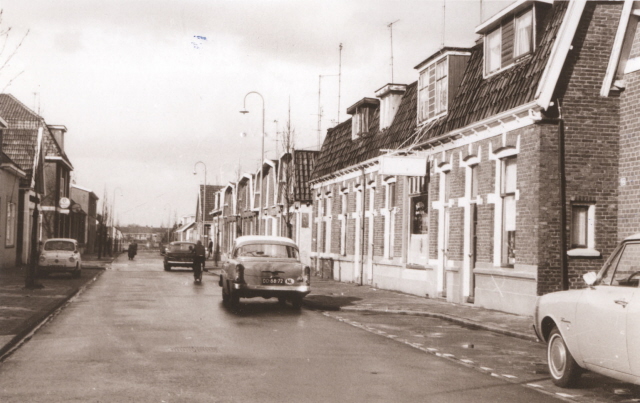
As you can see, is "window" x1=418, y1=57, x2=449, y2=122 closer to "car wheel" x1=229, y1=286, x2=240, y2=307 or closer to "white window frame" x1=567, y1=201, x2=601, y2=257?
"white window frame" x1=567, y1=201, x2=601, y2=257

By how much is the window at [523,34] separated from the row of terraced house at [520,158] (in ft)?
0.16

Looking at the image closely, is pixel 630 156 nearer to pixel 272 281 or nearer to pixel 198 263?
pixel 272 281

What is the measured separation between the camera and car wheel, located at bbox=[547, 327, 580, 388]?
8938 mm

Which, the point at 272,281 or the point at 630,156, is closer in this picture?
the point at 630,156

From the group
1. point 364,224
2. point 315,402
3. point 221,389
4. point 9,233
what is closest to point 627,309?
point 315,402

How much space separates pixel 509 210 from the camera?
18578 mm

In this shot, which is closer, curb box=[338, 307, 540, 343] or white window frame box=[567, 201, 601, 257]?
curb box=[338, 307, 540, 343]

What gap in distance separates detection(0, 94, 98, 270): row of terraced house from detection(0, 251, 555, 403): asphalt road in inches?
418

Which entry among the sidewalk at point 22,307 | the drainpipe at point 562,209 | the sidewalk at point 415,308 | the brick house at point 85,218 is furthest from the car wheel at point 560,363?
the brick house at point 85,218

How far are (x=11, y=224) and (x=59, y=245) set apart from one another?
746 cm

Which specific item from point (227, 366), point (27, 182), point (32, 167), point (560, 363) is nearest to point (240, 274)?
point (227, 366)

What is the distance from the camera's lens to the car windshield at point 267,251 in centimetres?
2038

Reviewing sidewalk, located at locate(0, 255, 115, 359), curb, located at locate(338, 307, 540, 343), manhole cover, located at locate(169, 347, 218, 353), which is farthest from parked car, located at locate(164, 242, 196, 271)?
manhole cover, located at locate(169, 347, 218, 353)

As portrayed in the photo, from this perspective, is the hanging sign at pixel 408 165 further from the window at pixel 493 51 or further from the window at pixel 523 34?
the window at pixel 523 34
